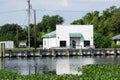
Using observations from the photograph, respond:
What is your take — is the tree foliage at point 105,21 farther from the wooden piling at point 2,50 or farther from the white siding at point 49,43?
the wooden piling at point 2,50

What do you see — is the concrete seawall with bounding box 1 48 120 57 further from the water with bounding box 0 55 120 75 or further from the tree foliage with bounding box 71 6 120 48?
the tree foliage with bounding box 71 6 120 48

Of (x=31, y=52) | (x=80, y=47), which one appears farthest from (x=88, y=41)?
(x=31, y=52)

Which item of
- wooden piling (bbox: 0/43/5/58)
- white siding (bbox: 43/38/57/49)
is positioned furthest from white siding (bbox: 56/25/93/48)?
wooden piling (bbox: 0/43/5/58)

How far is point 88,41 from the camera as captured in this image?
8869cm

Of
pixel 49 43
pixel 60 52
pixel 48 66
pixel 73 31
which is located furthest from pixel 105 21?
pixel 48 66

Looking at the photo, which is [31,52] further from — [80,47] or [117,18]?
[117,18]

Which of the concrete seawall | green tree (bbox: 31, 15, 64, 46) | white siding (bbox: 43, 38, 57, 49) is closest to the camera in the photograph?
the concrete seawall

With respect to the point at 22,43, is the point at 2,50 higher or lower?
lower

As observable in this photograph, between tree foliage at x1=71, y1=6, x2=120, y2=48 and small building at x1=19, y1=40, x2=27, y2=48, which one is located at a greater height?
tree foliage at x1=71, y1=6, x2=120, y2=48

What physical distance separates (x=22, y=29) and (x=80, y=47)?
170 ft

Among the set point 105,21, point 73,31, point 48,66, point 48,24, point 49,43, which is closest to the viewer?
point 48,66

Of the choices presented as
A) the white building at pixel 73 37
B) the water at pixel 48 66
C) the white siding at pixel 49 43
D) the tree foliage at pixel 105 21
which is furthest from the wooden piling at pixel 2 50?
the tree foliage at pixel 105 21

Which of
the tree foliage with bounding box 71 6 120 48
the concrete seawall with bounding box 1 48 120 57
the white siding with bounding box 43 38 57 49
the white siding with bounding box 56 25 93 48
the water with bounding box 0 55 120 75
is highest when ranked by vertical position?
the tree foliage with bounding box 71 6 120 48

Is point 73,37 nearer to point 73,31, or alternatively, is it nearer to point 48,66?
point 73,31
